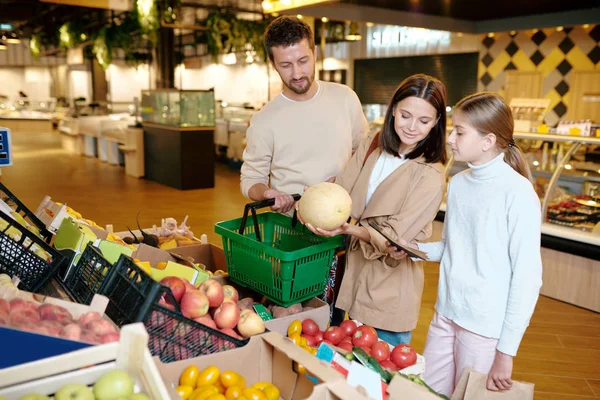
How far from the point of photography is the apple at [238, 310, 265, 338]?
1722 millimetres

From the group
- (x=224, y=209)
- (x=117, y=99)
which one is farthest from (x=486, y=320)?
(x=117, y=99)

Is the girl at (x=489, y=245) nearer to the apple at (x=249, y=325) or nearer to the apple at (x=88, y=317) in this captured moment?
the apple at (x=249, y=325)

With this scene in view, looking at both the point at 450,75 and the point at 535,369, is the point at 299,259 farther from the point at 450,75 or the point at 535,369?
the point at 450,75

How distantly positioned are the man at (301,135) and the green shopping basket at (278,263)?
238 mm

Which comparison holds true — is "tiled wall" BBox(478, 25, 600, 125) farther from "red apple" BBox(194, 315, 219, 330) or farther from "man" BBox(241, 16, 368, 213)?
"red apple" BBox(194, 315, 219, 330)

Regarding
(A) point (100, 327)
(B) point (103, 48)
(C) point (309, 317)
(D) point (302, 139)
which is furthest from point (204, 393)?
(B) point (103, 48)

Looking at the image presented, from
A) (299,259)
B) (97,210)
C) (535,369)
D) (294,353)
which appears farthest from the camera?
(97,210)

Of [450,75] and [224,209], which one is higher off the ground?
[450,75]

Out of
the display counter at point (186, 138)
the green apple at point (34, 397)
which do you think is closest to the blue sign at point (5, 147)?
the green apple at point (34, 397)

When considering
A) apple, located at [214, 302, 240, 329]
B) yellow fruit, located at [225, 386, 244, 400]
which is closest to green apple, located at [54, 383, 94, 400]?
yellow fruit, located at [225, 386, 244, 400]

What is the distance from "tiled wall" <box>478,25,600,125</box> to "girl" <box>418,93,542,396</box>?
22.1ft

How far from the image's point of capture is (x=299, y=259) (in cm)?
185

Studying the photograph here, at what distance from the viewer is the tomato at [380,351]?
1822 millimetres

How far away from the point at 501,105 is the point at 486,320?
2.52 ft
